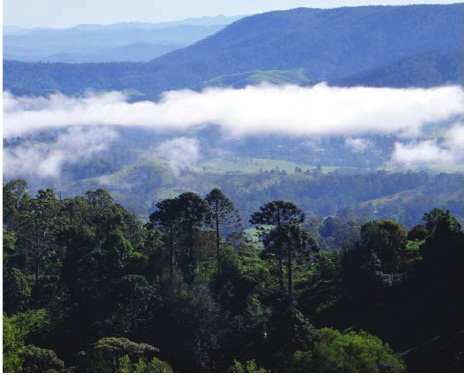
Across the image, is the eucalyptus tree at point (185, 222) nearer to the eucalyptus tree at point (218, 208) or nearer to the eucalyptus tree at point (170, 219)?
the eucalyptus tree at point (170, 219)

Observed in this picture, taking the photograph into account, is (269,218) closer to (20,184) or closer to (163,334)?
(163,334)

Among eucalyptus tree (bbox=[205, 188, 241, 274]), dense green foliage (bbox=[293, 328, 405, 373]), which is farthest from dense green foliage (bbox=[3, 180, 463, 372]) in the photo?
eucalyptus tree (bbox=[205, 188, 241, 274])

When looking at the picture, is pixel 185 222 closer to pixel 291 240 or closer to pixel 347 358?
pixel 291 240

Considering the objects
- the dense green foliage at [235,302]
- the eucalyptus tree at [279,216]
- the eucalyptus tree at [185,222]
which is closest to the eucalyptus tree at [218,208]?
the dense green foliage at [235,302]

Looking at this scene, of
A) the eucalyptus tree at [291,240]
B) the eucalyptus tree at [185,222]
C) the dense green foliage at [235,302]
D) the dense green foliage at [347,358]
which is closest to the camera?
the dense green foliage at [347,358]

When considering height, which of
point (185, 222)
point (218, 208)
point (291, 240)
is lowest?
point (291, 240)

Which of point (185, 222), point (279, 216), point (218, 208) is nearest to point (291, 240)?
point (279, 216)
